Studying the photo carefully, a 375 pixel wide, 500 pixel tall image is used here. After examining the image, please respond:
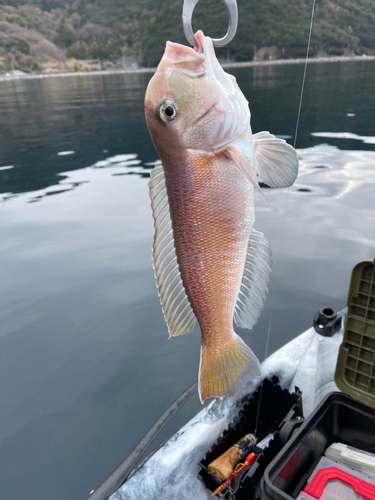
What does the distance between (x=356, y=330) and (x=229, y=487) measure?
1203 millimetres

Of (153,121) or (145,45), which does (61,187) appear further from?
(145,45)

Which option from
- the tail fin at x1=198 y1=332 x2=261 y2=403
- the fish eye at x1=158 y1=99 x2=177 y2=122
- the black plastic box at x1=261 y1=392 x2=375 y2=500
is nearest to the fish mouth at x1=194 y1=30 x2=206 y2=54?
the fish eye at x1=158 y1=99 x2=177 y2=122

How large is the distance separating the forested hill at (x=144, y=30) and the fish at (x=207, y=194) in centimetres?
5086

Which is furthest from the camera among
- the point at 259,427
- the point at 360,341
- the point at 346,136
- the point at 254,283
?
the point at 346,136

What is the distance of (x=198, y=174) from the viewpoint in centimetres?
119

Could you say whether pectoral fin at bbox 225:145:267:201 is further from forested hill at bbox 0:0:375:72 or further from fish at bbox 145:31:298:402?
A: forested hill at bbox 0:0:375:72

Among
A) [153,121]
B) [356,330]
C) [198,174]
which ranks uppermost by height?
A: [153,121]

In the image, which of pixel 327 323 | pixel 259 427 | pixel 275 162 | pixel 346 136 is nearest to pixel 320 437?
pixel 259 427

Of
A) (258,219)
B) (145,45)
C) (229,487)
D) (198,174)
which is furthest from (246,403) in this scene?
(145,45)

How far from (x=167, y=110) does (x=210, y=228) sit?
1.44ft

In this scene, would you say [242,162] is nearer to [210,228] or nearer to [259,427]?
[210,228]

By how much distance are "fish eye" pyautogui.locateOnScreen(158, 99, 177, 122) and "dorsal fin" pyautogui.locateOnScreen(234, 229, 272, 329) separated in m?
0.57

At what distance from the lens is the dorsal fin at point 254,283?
4.64ft

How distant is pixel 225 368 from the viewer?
4.57 feet
